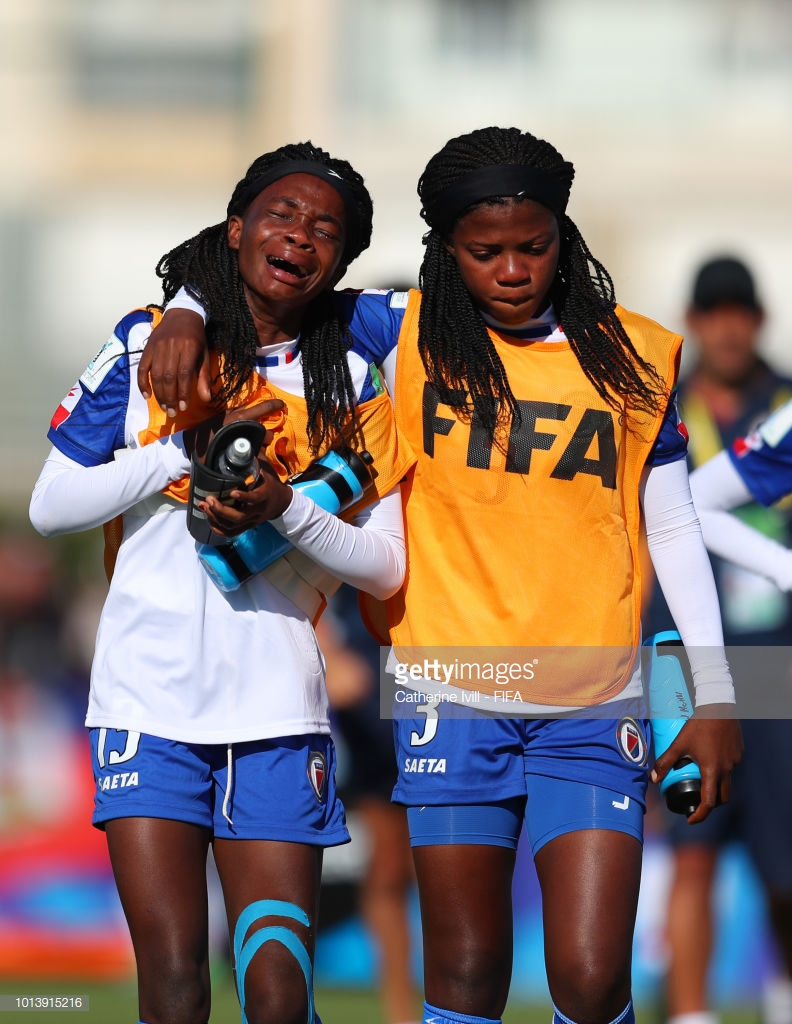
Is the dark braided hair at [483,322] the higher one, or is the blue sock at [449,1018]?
the dark braided hair at [483,322]

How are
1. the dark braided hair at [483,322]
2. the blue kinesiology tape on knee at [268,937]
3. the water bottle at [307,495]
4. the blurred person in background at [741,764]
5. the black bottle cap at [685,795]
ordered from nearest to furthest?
the blue kinesiology tape on knee at [268,937]
the water bottle at [307,495]
the black bottle cap at [685,795]
the dark braided hair at [483,322]
the blurred person in background at [741,764]

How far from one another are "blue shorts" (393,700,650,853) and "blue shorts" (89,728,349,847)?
0.75 ft

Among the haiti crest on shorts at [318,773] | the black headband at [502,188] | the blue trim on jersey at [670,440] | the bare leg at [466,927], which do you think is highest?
the black headband at [502,188]

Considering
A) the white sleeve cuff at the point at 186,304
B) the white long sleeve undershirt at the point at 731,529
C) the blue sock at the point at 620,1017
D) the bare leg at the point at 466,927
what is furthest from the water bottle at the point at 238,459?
the white long sleeve undershirt at the point at 731,529

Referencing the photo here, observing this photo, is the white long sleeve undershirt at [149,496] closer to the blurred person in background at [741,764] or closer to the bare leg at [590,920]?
the bare leg at [590,920]

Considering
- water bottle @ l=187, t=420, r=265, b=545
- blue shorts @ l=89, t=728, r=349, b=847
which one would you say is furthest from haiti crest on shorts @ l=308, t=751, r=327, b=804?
water bottle @ l=187, t=420, r=265, b=545

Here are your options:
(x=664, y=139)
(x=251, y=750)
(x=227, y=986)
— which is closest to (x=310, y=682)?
(x=251, y=750)

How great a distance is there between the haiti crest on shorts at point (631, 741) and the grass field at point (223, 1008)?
2963 millimetres

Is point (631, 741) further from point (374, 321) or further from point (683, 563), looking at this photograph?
point (374, 321)

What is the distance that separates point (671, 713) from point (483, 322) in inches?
38.9

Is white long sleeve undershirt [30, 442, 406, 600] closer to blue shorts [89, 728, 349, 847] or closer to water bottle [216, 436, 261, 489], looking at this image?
water bottle [216, 436, 261, 489]

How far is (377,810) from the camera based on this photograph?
5.78 meters

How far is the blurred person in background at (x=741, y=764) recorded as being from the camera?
5.46 metres

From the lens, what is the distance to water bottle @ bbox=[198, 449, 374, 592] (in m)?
3.31
